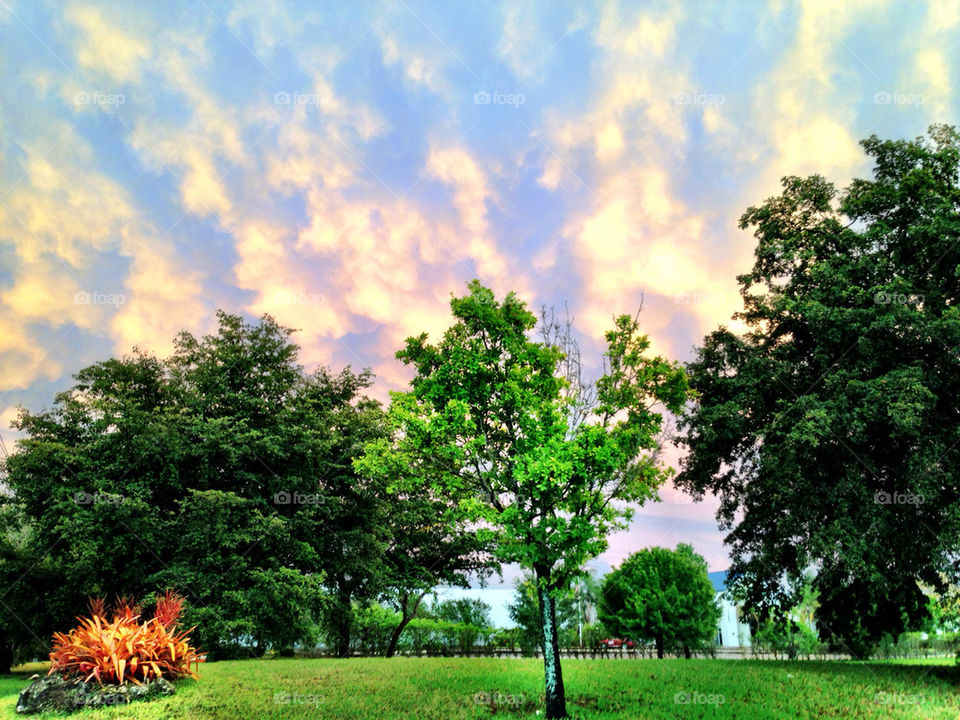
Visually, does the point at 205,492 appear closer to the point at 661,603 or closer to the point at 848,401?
the point at 661,603

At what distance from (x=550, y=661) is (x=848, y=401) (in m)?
12.3

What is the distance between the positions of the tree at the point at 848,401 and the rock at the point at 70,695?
18495 mm

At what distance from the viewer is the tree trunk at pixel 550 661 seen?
45.2 feet

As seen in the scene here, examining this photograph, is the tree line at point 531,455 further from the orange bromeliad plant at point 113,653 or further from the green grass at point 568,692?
the orange bromeliad plant at point 113,653

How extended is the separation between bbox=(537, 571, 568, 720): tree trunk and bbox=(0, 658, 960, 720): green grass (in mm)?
531

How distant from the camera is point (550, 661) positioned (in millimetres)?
14211

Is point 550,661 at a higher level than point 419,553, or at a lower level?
lower


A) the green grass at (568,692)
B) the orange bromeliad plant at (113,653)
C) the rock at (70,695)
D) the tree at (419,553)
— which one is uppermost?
the tree at (419,553)

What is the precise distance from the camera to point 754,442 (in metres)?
23.3

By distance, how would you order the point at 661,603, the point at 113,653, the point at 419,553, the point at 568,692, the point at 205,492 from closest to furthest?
the point at 113,653
the point at 568,692
the point at 205,492
the point at 661,603
the point at 419,553

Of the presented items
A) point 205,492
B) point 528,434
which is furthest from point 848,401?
point 205,492

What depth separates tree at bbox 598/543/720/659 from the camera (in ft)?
89.1

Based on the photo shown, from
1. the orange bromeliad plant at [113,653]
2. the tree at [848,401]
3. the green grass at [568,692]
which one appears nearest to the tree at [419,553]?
the green grass at [568,692]

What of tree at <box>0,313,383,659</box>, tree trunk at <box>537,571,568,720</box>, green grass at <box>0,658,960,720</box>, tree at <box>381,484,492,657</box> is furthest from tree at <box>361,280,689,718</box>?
tree at <box>381,484,492,657</box>
